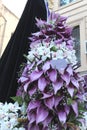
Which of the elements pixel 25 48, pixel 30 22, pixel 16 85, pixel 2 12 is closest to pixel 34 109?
pixel 16 85

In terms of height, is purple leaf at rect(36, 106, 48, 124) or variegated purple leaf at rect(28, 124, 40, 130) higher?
purple leaf at rect(36, 106, 48, 124)

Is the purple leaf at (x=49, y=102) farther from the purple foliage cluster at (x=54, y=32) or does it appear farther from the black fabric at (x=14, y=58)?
the black fabric at (x=14, y=58)

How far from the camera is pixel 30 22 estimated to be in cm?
174

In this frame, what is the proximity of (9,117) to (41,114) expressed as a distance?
0.59 ft

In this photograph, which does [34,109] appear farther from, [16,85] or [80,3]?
[80,3]

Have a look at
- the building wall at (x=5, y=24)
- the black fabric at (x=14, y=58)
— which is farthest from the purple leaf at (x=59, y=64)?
the building wall at (x=5, y=24)

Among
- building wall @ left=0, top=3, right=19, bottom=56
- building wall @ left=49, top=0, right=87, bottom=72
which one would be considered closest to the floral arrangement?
building wall @ left=49, top=0, right=87, bottom=72

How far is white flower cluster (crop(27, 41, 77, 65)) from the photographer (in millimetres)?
1380

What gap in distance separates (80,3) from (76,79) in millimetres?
7107

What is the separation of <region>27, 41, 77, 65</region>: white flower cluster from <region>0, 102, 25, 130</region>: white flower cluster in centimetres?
24

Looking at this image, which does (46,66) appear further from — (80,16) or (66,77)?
(80,16)

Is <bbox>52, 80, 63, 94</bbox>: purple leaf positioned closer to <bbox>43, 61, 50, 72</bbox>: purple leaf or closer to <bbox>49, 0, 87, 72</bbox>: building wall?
<bbox>43, 61, 50, 72</bbox>: purple leaf

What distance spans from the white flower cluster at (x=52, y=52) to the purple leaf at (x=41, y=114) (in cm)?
23

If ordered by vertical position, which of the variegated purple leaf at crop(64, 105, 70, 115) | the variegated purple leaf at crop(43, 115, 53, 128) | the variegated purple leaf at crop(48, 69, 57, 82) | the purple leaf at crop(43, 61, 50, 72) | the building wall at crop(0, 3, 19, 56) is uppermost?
the building wall at crop(0, 3, 19, 56)
